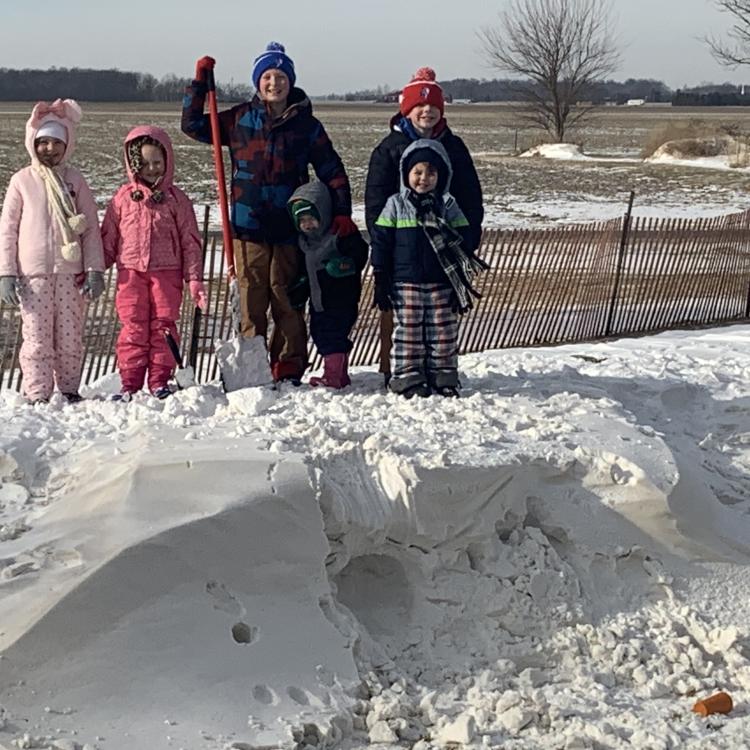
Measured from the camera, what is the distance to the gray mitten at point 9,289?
17.1ft

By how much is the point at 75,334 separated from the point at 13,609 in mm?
2168

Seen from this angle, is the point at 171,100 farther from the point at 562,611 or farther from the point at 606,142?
the point at 562,611

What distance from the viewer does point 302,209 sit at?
17.7ft

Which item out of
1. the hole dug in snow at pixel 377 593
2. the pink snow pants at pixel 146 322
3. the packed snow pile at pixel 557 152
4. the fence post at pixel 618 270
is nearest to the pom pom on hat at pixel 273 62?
the pink snow pants at pixel 146 322

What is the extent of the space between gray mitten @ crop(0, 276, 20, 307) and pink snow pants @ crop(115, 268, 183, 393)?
1.69 ft

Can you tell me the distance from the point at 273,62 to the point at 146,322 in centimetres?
150

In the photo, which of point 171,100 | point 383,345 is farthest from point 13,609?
point 171,100

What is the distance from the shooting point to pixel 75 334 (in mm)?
5469

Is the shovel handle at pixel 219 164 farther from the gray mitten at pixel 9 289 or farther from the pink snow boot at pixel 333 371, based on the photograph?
the gray mitten at pixel 9 289

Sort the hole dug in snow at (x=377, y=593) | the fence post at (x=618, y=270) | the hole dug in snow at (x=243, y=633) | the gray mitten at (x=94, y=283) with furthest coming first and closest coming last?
the fence post at (x=618, y=270) → the gray mitten at (x=94, y=283) → the hole dug in snow at (x=377, y=593) → the hole dug in snow at (x=243, y=633)

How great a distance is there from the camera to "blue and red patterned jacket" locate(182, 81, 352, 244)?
548 centimetres

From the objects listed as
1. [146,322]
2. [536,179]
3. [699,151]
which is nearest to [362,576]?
[146,322]

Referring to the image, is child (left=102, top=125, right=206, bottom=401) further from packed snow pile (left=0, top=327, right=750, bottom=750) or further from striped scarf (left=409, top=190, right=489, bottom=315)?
striped scarf (left=409, top=190, right=489, bottom=315)

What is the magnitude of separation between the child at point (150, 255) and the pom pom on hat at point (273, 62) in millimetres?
585
